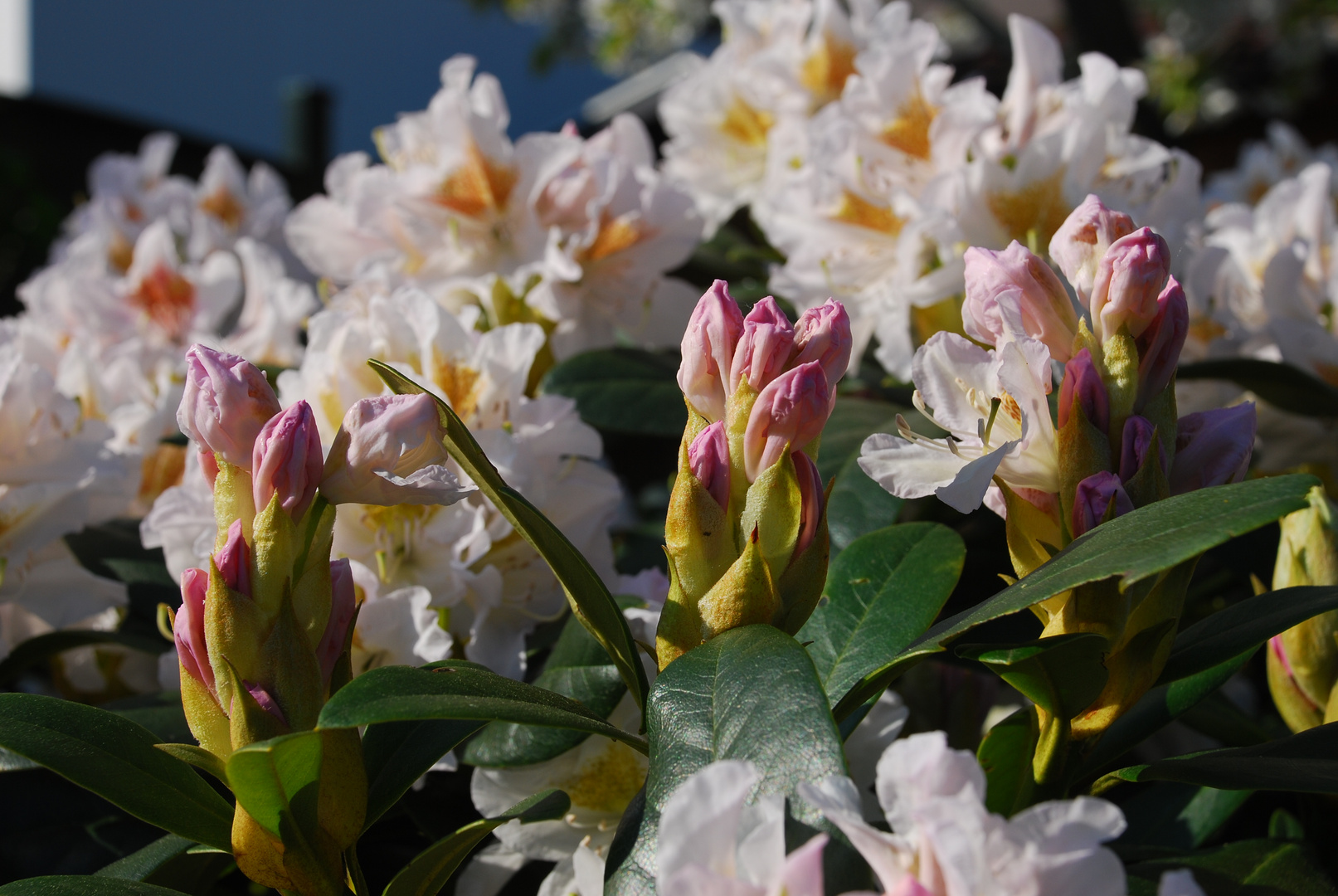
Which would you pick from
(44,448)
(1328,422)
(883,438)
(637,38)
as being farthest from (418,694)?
(637,38)

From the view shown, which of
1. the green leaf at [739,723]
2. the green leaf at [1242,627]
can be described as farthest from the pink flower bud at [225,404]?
the green leaf at [1242,627]

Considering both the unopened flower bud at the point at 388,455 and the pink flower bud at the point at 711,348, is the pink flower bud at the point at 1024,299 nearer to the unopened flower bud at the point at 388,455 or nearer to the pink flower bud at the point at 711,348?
the pink flower bud at the point at 711,348

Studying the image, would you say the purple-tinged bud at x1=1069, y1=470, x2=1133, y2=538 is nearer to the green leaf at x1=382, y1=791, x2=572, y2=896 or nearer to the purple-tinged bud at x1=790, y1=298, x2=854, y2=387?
the purple-tinged bud at x1=790, y1=298, x2=854, y2=387

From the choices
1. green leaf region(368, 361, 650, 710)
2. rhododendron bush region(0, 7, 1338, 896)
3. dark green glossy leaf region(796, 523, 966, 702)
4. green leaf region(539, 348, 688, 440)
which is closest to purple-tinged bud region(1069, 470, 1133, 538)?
rhododendron bush region(0, 7, 1338, 896)

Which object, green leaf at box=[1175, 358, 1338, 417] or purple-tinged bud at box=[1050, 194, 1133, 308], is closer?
purple-tinged bud at box=[1050, 194, 1133, 308]

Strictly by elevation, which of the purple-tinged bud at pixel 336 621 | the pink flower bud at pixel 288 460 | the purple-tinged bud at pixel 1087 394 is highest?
the pink flower bud at pixel 288 460

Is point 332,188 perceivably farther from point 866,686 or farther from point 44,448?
point 866,686

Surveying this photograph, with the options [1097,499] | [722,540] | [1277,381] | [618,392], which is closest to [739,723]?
[722,540]
